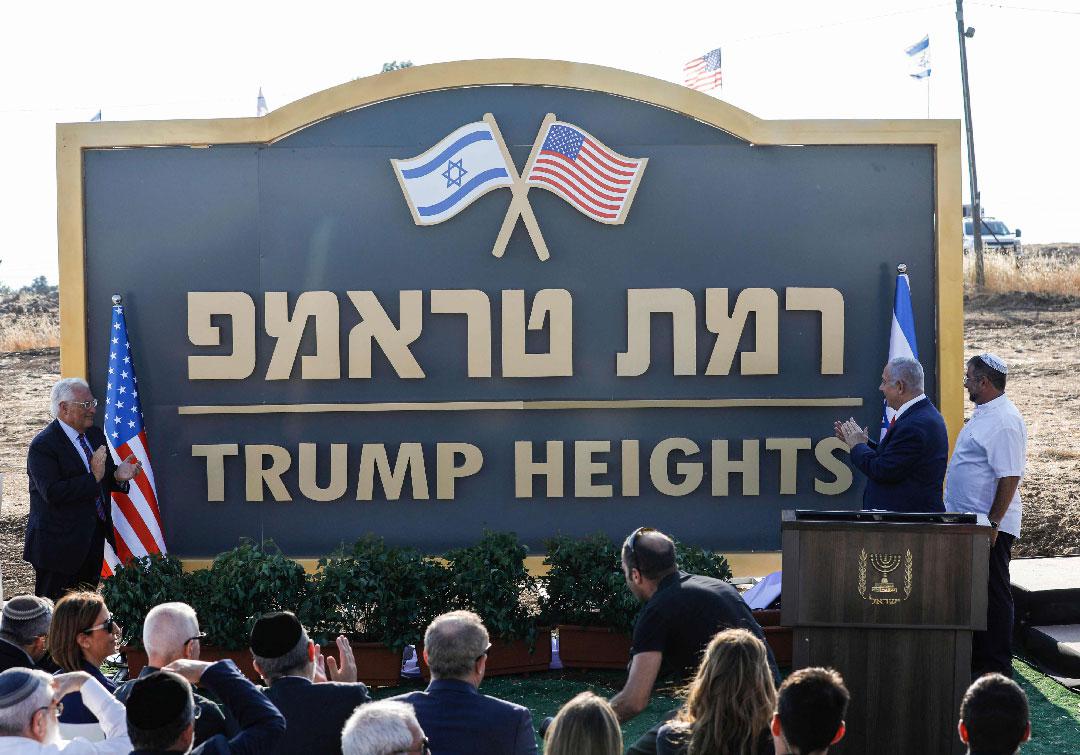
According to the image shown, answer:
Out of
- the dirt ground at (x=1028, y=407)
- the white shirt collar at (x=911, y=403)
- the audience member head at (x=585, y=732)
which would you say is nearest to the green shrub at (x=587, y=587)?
the white shirt collar at (x=911, y=403)

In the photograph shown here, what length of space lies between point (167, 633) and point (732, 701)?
1.92 meters

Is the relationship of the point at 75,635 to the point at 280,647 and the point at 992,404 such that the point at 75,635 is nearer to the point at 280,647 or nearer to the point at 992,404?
the point at 280,647

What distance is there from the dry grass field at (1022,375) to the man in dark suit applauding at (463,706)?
7.02 meters

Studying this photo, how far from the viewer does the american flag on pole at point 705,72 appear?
11852mm

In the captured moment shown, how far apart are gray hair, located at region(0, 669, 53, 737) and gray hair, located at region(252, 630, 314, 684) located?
0.68 meters

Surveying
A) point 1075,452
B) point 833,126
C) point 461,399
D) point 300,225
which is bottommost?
point 1075,452

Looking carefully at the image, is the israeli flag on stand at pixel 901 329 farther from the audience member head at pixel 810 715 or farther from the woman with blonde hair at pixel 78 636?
the woman with blonde hair at pixel 78 636

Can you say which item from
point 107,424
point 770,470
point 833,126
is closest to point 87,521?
point 107,424

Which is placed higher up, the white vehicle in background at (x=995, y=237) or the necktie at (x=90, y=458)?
the white vehicle in background at (x=995, y=237)

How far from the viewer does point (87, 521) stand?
742 cm

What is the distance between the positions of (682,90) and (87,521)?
4555mm

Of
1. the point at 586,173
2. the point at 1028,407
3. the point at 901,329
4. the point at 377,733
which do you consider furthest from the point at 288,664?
the point at 1028,407

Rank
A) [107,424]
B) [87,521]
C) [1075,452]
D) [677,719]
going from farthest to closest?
[1075,452] < [107,424] < [87,521] < [677,719]

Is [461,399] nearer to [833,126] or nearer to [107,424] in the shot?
[107,424]
